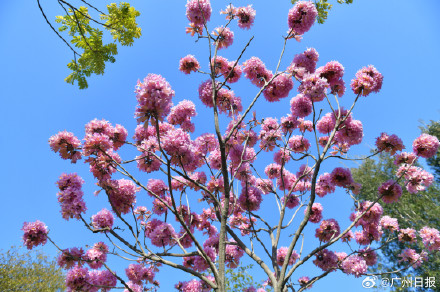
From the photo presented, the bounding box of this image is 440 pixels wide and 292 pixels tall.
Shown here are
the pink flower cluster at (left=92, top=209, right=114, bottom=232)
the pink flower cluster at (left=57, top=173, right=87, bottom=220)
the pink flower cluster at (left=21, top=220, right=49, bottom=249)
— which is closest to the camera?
the pink flower cluster at (left=57, top=173, right=87, bottom=220)

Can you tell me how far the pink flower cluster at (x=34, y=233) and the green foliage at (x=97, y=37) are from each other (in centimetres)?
210

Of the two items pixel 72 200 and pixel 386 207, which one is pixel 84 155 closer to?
pixel 72 200

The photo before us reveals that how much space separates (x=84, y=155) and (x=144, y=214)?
1.70 m

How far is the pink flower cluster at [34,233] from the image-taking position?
13.0 ft

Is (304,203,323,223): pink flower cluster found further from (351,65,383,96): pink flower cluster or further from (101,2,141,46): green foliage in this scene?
(101,2,141,46): green foliage

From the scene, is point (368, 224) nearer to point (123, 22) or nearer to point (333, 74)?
point (333, 74)

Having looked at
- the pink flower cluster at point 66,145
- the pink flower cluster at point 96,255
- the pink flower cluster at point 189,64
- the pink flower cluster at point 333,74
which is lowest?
the pink flower cluster at point 96,255

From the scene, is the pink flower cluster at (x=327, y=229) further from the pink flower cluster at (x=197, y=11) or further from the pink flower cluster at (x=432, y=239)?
the pink flower cluster at (x=197, y=11)

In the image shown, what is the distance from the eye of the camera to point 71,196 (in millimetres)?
3734

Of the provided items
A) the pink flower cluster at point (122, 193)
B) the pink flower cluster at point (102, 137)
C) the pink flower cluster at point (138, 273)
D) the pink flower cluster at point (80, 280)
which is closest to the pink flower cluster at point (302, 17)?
the pink flower cluster at point (102, 137)

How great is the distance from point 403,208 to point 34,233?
18.6 metres

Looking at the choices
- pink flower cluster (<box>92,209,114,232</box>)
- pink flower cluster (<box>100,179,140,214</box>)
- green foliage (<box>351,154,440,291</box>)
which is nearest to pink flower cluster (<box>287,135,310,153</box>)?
pink flower cluster (<box>100,179,140,214</box>)

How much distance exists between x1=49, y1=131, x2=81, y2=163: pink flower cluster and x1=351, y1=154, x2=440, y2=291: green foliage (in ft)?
52.2

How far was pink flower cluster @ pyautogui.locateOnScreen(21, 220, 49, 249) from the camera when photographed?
13.0 ft
